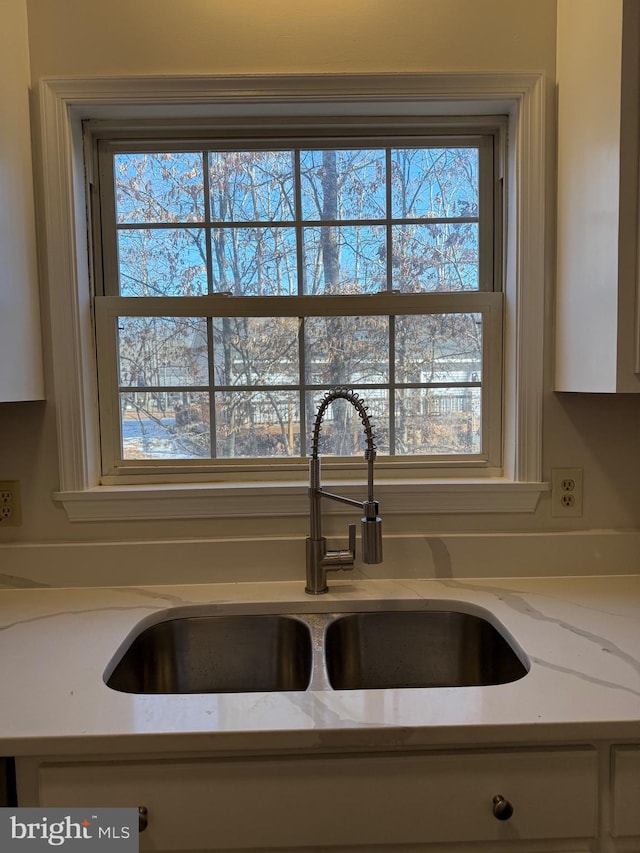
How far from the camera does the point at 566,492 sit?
1404 millimetres

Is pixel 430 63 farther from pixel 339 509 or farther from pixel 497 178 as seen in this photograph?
pixel 339 509

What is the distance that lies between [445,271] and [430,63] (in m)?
0.50

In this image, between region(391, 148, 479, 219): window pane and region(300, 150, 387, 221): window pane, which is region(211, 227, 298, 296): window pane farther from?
region(391, 148, 479, 219): window pane

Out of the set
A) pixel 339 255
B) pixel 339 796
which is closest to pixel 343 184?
pixel 339 255

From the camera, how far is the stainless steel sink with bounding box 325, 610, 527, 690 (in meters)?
1.26

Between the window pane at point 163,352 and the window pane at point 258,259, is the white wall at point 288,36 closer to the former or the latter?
the window pane at point 258,259

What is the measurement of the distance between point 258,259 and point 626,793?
139 centimetres

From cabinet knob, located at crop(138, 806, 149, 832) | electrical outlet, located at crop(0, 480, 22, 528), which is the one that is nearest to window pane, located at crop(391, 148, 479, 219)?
electrical outlet, located at crop(0, 480, 22, 528)

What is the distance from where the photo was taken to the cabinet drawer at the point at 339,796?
0.84 m

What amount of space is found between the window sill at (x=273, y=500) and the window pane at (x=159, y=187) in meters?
0.75

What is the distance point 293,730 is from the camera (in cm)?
82

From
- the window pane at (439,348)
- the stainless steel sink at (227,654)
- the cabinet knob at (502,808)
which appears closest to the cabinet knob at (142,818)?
the stainless steel sink at (227,654)

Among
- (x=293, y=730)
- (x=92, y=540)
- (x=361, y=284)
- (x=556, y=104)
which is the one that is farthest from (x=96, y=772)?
(x=556, y=104)

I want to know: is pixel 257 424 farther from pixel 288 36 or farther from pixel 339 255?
pixel 288 36
